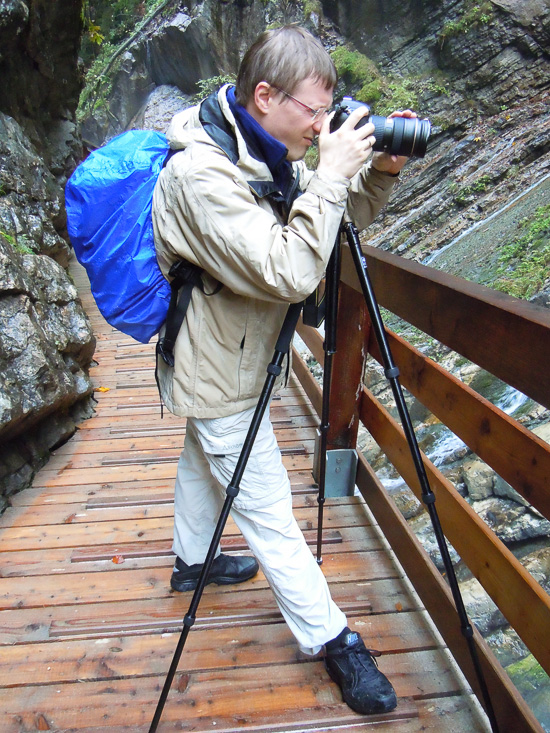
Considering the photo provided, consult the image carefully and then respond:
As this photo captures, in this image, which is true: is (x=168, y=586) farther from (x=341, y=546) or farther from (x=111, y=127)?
(x=111, y=127)

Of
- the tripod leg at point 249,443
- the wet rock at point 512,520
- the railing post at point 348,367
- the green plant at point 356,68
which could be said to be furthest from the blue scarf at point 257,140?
the green plant at point 356,68

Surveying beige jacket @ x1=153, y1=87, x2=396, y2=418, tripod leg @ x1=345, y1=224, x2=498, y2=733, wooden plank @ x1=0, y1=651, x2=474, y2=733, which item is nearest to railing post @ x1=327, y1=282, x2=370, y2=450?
tripod leg @ x1=345, y1=224, x2=498, y2=733

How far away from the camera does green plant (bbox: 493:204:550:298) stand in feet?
23.0

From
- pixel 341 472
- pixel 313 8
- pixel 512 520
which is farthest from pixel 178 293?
pixel 313 8

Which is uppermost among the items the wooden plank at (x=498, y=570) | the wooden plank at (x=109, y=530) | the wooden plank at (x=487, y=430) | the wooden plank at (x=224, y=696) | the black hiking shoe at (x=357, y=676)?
the wooden plank at (x=487, y=430)

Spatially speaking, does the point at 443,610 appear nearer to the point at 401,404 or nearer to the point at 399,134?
the point at 401,404

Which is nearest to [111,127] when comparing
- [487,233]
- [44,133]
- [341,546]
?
[44,133]

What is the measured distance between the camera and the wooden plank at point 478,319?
115 cm

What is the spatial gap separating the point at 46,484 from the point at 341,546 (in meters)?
1.69

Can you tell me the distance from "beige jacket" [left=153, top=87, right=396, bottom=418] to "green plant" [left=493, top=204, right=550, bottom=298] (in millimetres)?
6077

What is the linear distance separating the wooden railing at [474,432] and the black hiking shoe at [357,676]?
260 mm

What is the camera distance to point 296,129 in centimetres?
137

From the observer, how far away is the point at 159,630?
1980 millimetres

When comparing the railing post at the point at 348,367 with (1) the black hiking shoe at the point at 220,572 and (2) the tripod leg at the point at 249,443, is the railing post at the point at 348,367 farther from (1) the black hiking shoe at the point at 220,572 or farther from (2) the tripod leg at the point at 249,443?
(2) the tripod leg at the point at 249,443
